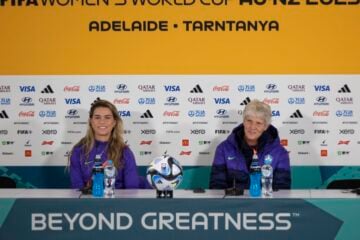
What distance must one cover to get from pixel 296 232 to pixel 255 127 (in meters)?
1.02

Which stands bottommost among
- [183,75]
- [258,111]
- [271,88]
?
[258,111]

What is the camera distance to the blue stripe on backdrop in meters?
6.03

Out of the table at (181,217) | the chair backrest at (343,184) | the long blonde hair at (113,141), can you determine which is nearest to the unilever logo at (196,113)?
the long blonde hair at (113,141)

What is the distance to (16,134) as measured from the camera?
20.0ft

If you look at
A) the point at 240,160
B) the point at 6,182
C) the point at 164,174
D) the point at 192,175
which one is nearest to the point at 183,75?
the point at 192,175

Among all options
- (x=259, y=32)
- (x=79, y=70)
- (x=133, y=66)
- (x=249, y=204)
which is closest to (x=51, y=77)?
(x=79, y=70)

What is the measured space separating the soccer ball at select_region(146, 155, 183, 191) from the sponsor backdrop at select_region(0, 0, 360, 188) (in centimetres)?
190

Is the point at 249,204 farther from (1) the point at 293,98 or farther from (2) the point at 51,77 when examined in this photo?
(2) the point at 51,77

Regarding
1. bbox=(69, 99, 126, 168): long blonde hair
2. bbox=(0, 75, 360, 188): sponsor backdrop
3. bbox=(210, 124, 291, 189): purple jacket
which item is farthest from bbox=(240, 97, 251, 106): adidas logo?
bbox=(69, 99, 126, 168): long blonde hair

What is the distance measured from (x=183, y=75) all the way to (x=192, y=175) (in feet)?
2.80

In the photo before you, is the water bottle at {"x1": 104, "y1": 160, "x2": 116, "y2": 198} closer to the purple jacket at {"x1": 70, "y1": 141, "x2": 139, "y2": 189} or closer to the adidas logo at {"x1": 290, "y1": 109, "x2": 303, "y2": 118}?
the purple jacket at {"x1": 70, "y1": 141, "x2": 139, "y2": 189}

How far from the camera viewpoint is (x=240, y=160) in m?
5.00

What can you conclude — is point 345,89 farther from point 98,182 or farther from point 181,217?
point 98,182

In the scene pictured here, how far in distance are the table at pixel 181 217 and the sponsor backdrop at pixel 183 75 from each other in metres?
1.95
